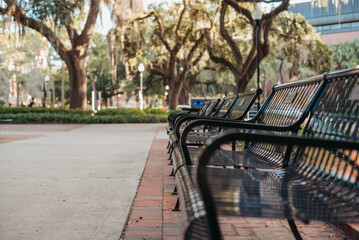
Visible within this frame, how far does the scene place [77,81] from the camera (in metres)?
20.7

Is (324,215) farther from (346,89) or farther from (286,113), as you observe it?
(286,113)

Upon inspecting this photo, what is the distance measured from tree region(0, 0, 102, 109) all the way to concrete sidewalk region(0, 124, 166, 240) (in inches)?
477

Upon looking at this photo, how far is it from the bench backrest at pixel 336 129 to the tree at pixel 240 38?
46.1 feet

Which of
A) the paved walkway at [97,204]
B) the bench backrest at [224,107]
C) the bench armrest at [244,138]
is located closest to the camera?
the bench armrest at [244,138]

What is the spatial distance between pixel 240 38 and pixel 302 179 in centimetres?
2385

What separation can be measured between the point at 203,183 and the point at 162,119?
65.8 ft

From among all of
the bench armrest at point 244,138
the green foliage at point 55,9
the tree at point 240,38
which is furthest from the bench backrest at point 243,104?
the green foliage at point 55,9

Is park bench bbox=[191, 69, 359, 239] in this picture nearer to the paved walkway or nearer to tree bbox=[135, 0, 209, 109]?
the paved walkway

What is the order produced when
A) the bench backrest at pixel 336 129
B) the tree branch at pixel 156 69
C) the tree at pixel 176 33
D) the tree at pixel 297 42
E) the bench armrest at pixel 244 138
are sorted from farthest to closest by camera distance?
the tree branch at pixel 156 69
the tree at pixel 297 42
the tree at pixel 176 33
the bench backrest at pixel 336 129
the bench armrest at pixel 244 138

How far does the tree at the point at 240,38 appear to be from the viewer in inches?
669

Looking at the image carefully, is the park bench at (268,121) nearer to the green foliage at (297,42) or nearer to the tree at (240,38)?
the tree at (240,38)

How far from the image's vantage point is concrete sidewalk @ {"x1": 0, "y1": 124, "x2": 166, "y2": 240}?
2.99m

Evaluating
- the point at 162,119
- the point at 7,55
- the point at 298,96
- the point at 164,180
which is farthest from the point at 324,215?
the point at 7,55

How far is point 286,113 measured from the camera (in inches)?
137
